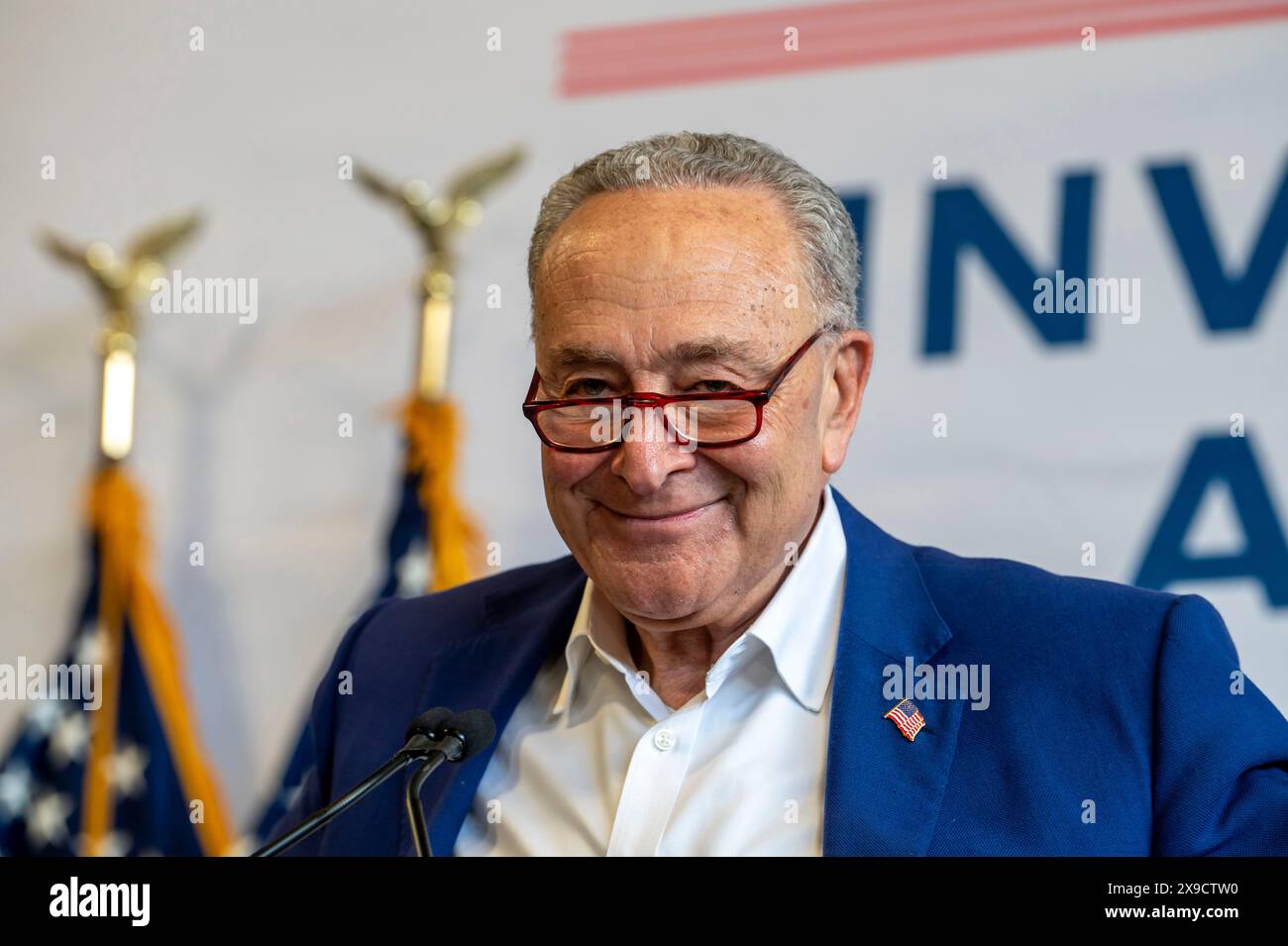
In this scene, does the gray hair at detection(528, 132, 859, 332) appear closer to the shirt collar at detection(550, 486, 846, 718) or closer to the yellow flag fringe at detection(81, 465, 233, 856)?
the shirt collar at detection(550, 486, 846, 718)

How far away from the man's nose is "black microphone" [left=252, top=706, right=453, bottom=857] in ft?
1.07

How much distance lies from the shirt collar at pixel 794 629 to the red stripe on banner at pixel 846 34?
114 centimetres

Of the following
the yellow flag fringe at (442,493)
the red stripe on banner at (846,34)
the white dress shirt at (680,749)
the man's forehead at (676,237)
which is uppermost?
the red stripe on banner at (846,34)

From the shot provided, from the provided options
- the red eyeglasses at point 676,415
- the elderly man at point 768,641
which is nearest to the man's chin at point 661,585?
the elderly man at point 768,641

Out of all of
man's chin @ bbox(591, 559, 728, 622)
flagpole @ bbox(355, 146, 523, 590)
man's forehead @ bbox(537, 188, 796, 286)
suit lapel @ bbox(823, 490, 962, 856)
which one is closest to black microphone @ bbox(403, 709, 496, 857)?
man's chin @ bbox(591, 559, 728, 622)

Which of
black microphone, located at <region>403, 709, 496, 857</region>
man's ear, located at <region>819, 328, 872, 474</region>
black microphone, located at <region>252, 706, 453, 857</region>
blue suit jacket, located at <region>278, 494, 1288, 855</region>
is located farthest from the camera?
man's ear, located at <region>819, 328, 872, 474</region>

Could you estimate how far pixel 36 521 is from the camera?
2807 mm

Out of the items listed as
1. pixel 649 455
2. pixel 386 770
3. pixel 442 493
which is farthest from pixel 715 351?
pixel 442 493

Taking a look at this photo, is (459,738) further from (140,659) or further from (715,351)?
(140,659)

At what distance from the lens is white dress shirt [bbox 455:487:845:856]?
147 centimetres

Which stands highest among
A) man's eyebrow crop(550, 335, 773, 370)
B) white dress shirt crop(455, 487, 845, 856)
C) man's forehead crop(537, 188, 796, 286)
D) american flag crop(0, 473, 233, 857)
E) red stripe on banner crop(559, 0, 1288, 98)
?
red stripe on banner crop(559, 0, 1288, 98)

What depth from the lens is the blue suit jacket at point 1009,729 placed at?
1361 mm

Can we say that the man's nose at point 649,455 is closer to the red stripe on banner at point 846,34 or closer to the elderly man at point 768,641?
the elderly man at point 768,641
